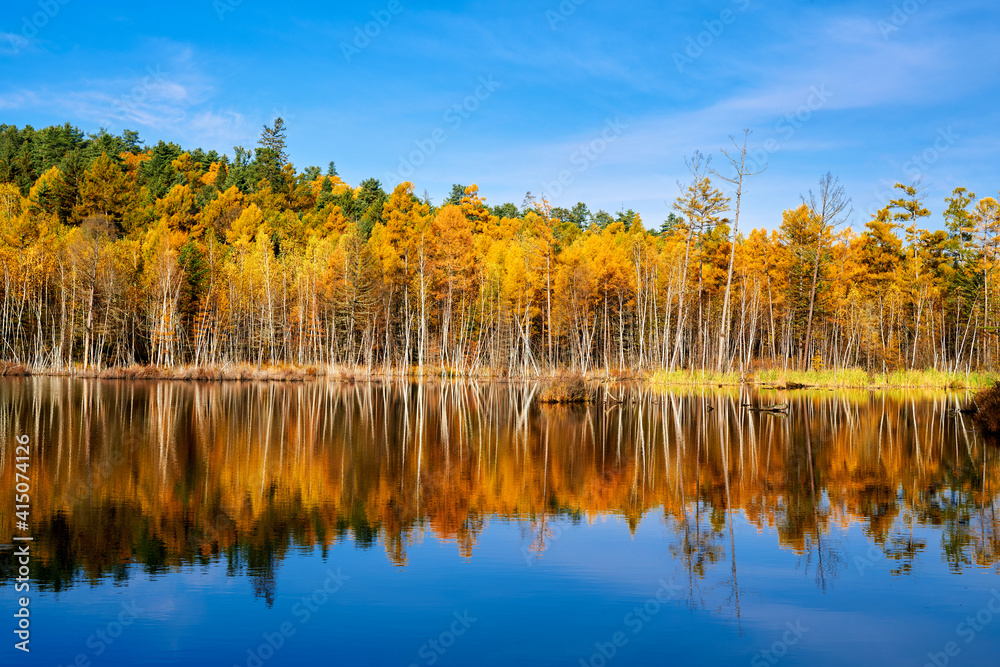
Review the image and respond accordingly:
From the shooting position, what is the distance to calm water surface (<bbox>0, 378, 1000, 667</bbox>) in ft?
20.2

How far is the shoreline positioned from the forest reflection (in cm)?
1682

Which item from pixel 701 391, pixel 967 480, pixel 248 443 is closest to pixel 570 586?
pixel 967 480

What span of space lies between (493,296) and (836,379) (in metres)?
23.7

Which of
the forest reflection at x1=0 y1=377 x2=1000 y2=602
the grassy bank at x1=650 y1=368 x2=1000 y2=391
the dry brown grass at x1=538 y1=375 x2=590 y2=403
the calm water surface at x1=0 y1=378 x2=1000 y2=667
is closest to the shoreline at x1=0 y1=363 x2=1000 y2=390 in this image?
the grassy bank at x1=650 y1=368 x2=1000 y2=391

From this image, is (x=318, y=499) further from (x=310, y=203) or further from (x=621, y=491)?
(x=310, y=203)

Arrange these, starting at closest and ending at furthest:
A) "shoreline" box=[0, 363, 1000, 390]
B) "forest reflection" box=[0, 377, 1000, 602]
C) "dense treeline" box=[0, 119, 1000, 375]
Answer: "forest reflection" box=[0, 377, 1000, 602], "shoreline" box=[0, 363, 1000, 390], "dense treeline" box=[0, 119, 1000, 375]

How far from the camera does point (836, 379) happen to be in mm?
41781

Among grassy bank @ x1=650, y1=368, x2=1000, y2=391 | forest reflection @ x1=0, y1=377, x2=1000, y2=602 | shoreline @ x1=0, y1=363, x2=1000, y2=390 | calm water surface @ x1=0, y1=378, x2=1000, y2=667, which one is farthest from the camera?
shoreline @ x1=0, y1=363, x2=1000, y2=390

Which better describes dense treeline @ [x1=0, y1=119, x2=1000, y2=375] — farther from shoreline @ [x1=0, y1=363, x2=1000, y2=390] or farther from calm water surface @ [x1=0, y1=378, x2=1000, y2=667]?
calm water surface @ [x1=0, y1=378, x2=1000, y2=667]

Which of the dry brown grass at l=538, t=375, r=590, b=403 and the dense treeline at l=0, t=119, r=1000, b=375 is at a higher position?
the dense treeline at l=0, t=119, r=1000, b=375

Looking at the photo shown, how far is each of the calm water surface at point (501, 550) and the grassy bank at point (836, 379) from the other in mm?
23287

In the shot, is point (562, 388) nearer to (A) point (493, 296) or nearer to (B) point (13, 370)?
(A) point (493, 296)

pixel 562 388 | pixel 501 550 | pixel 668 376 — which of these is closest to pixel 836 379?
pixel 668 376

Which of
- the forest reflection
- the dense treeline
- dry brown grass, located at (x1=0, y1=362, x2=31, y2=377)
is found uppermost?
the dense treeline
